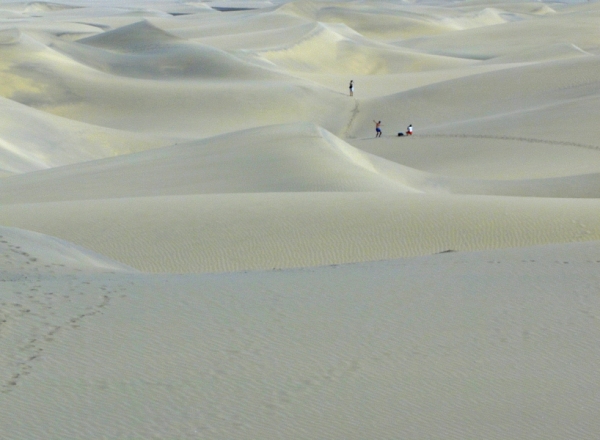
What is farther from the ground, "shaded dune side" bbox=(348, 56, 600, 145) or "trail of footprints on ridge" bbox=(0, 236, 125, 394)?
"shaded dune side" bbox=(348, 56, 600, 145)

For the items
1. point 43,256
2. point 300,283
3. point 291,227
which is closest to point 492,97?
point 291,227

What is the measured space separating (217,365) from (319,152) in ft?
31.9

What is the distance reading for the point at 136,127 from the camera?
2697 centimetres

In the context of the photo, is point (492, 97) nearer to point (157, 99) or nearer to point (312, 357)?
point (157, 99)

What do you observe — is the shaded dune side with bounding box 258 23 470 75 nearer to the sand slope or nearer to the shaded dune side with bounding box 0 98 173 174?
the shaded dune side with bounding box 0 98 173 174

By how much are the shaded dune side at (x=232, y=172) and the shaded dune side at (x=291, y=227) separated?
A: 1952mm

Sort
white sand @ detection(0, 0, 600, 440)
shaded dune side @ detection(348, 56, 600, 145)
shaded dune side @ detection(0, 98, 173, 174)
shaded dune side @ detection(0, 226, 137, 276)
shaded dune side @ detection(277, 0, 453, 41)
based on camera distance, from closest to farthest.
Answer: white sand @ detection(0, 0, 600, 440), shaded dune side @ detection(0, 226, 137, 276), shaded dune side @ detection(0, 98, 173, 174), shaded dune side @ detection(348, 56, 600, 145), shaded dune side @ detection(277, 0, 453, 41)

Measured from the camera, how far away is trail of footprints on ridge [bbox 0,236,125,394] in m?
4.54

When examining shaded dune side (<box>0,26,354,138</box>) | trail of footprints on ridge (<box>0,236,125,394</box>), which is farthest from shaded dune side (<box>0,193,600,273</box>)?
shaded dune side (<box>0,26,354,138</box>)

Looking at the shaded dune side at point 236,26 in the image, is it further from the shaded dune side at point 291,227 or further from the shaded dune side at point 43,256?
the shaded dune side at point 43,256

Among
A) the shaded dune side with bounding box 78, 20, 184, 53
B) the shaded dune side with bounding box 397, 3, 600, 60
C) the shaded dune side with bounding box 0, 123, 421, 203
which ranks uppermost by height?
the shaded dune side with bounding box 397, 3, 600, 60

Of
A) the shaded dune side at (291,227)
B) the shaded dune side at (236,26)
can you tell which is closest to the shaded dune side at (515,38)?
the shaded dune side at (236,26)

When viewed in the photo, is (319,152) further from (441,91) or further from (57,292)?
(441,91)

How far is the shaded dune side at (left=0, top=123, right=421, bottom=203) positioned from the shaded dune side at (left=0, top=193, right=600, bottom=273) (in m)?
1.95
